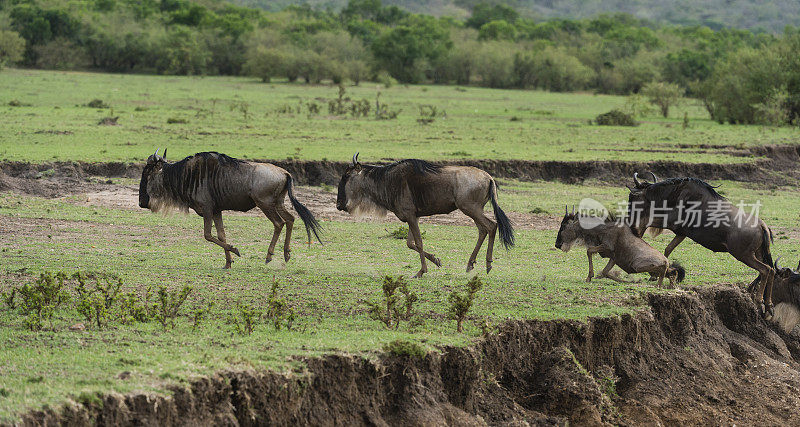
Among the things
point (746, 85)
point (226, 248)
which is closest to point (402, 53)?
point (746, 85)

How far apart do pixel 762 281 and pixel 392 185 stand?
13.7 ft

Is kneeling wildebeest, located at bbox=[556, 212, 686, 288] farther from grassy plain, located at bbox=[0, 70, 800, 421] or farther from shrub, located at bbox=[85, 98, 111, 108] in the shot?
shrub, located at bbox=[85, 98, 111, 108]

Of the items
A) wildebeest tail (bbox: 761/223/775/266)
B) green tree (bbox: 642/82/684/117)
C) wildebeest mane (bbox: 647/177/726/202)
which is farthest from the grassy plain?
green tree (bbox: 642/82/684/117)

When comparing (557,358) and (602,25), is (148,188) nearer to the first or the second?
(557,358)

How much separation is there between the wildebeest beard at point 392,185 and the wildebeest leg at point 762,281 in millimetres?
3475

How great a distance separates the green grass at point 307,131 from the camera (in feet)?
66.0

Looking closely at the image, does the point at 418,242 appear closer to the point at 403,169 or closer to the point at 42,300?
the point at 403,169

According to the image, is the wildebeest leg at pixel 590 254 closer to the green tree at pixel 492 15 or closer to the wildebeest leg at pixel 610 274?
the wildebeest leg at pixel 610 274

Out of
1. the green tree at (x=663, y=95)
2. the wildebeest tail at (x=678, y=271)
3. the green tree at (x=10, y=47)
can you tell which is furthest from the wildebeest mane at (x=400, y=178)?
the green tree at (x=10, y=47)

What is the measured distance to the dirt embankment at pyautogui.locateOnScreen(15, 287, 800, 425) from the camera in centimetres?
662

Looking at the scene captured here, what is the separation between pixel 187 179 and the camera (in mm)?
10938

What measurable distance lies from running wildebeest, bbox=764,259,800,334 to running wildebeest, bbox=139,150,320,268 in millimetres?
5231

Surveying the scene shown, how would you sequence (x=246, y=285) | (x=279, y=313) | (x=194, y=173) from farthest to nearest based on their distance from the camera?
(x=194, y=173), (x=246, y=285), (x=279, y=313)

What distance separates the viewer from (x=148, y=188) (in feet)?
36.7
